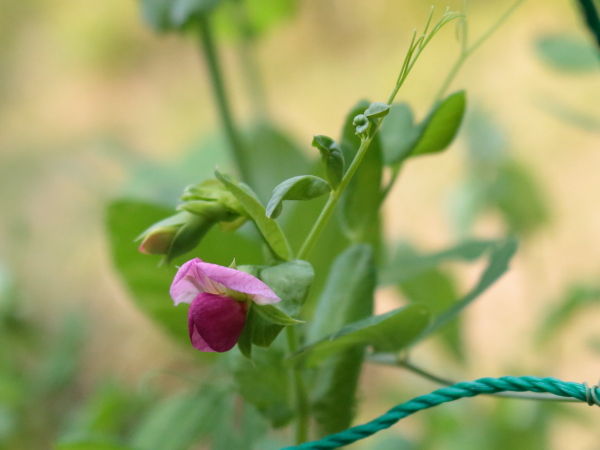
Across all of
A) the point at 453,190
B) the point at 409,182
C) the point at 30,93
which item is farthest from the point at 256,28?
the point at 30,93

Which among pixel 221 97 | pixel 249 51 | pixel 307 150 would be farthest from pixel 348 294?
pixel 249 51

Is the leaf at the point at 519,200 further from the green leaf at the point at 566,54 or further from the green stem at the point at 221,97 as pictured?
the green stem at the point at 221,97

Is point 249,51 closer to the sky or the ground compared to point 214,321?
closer to the sky

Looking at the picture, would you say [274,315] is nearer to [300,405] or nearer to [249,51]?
[300,405]

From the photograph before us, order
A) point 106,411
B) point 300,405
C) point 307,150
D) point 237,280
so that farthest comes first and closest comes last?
1. point 307,150
2. point 106,411
3. point 300,405
4. point 237,280

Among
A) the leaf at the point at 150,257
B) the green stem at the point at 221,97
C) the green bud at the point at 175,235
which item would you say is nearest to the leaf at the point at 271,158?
the green stem at the point at 221,97

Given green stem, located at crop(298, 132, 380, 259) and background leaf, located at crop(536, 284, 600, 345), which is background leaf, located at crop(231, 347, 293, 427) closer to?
green stem, located at crop(298, 132, 380, 259)

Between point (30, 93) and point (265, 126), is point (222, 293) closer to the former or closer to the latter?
point (265, 126)
